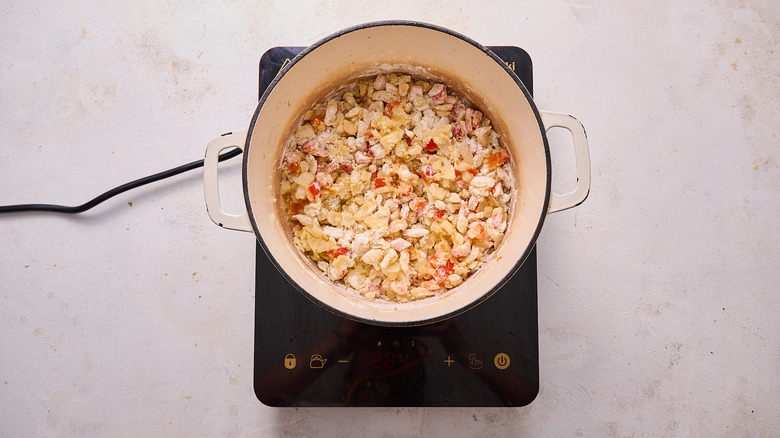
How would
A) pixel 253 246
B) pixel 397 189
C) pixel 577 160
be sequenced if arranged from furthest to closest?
1. pixel 253 246
2. pixel 397 189
3. pixel 577 160

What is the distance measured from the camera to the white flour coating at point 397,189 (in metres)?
0.87

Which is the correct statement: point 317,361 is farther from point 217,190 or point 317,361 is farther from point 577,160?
point 577,160

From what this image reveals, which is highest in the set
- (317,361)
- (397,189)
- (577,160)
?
(577,160)

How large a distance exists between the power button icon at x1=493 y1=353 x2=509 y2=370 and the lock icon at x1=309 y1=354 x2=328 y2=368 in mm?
282

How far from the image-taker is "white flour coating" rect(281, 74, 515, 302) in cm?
87

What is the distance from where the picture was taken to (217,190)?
0.77m

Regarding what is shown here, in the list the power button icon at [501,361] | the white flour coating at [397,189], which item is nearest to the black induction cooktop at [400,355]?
the power button icon at [501,361]

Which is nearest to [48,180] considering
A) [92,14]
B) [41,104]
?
[41,104]

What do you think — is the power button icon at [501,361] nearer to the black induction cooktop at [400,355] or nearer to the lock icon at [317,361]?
the black induction cooktop at [400,355]

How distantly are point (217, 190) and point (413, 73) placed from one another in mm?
374

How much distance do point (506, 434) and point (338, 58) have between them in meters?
0.71

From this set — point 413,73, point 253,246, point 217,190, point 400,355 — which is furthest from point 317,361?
point 413,73

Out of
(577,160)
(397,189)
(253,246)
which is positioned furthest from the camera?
(253,246)

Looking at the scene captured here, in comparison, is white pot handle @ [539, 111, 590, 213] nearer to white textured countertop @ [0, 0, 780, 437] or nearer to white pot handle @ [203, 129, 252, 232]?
white textured countertop @ [0, 0, 780, 437]
